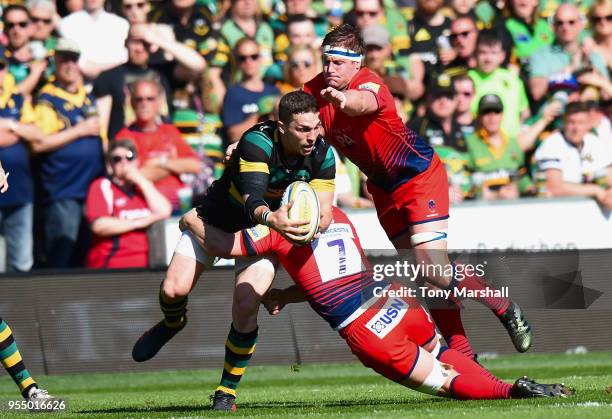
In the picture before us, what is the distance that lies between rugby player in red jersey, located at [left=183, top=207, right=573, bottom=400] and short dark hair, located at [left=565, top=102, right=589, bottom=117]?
6936 mm

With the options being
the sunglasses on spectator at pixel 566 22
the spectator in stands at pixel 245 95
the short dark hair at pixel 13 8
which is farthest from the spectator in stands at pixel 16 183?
the sunglasses on spectator at pixel 566 22

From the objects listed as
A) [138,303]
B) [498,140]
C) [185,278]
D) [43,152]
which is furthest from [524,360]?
[43,152]

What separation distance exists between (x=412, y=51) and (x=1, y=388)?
23.0 ft

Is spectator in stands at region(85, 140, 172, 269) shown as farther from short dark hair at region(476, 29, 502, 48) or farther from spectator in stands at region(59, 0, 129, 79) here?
short dark hair at region(476, 29, 502, 48)

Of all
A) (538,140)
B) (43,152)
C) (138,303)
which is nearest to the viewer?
(138,303)

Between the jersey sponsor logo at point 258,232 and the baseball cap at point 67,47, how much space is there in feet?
20.0

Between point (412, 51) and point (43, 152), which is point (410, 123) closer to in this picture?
point (412, 51)

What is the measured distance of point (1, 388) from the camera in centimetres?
1270

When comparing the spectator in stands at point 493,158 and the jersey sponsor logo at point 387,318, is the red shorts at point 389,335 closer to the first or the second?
the jersey sponsor logo at point 387,318

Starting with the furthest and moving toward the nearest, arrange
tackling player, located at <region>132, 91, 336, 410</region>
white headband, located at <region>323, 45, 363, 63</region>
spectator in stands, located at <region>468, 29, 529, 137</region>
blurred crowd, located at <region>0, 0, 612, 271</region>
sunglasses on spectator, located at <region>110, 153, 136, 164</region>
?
spectator in stands, located at <region>468, 29, 529, 137</region>
blurred crowd, located at <region>0, 0, 612, 271</region>
sunglasses on spectator, located at <region>110, 153, 136, 164</region>
white headband, located at <region>323, 45, 363, 63</region>
tackling player, located at <region>132, 91, 336, 410</region>

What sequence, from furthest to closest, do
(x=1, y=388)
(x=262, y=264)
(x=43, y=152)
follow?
(x=43, y=152)
(x=1, y=388)
(x=262, y=264)

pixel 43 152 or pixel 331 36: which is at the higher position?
pixel 331 36

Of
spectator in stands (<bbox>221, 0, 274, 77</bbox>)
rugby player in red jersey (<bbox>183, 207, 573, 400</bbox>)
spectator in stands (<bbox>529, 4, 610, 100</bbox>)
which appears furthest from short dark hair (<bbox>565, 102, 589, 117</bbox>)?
rugby player in red jersey (<bbox>183, 207, 573, 400</bbox>)

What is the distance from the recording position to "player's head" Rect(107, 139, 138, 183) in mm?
14102
